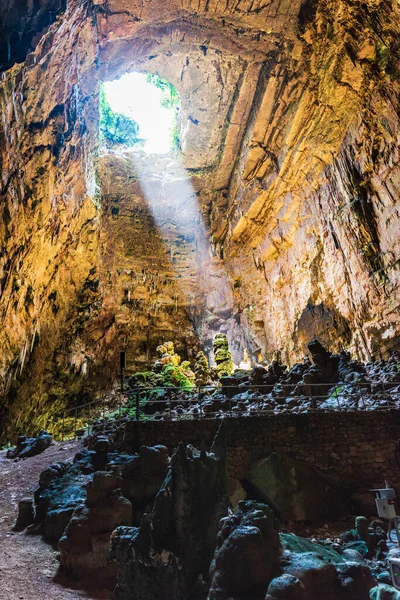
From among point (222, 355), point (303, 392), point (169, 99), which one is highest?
point (169, 99)

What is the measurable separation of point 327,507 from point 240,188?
17.4m

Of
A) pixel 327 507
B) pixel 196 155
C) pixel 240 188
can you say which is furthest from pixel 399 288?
pixel 196 155

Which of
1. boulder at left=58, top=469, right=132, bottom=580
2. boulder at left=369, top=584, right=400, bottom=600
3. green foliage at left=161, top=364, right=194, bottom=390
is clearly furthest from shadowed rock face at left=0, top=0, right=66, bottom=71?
green foliage at left=161, top=364, right=194, bottom=390

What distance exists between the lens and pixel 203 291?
85.2 feet

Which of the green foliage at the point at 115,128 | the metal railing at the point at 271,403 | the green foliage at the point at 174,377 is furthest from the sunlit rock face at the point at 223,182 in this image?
the green foliage at the point at 174,377

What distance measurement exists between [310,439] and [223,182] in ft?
62.0

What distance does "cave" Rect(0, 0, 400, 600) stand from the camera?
523 cm

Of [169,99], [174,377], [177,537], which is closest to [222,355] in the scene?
[174,377]

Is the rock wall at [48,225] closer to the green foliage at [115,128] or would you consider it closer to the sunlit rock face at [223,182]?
the sunlit rock face at [223,182]

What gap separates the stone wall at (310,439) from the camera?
912 centimetres

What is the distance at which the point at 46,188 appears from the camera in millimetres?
13289

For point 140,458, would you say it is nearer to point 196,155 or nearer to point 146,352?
point 146,352

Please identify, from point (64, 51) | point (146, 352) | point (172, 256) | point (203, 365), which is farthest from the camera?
point (172, 256)

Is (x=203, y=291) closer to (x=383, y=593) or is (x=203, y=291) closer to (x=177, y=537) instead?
(x=177, y=537)
